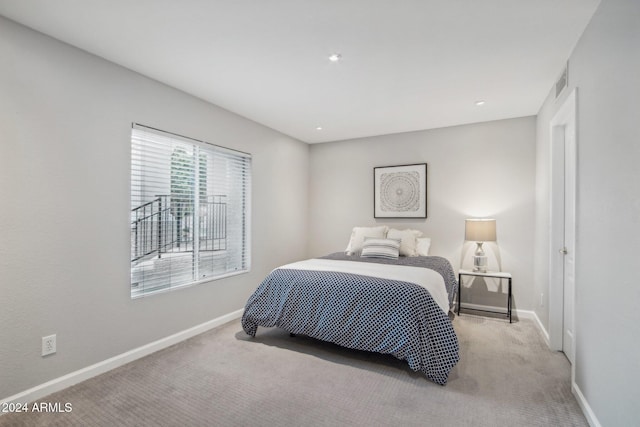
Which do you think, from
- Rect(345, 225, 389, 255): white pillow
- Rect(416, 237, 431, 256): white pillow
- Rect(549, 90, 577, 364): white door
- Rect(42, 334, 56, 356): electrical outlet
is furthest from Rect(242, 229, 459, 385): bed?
Rect(42, 334, 56, 356): electrical outlet

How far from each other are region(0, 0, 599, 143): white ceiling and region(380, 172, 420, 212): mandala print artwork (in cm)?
128

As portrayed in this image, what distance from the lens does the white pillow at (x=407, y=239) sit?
4.09 metres

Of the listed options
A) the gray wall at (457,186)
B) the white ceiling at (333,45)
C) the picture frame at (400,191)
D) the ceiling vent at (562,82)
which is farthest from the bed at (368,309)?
the ceiling vent at (562,82)

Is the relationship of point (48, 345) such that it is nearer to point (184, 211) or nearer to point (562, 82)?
point (184, 211)

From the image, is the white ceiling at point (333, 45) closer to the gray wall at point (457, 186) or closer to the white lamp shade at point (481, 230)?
the gray wall at point (457, 186)

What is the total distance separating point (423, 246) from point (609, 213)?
8.65ft

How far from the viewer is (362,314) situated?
2.70 m

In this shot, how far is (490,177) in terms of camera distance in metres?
4.20

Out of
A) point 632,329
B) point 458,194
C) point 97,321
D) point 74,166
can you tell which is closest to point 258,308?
point 97,321

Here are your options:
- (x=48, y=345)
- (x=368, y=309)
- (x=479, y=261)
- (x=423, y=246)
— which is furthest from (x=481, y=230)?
(x=48, y=345)

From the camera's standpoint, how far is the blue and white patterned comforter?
2436mm

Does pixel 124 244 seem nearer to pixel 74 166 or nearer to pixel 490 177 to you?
pixel 74 166

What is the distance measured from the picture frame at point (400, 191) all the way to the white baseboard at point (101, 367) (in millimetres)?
2833

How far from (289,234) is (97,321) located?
2804mm
